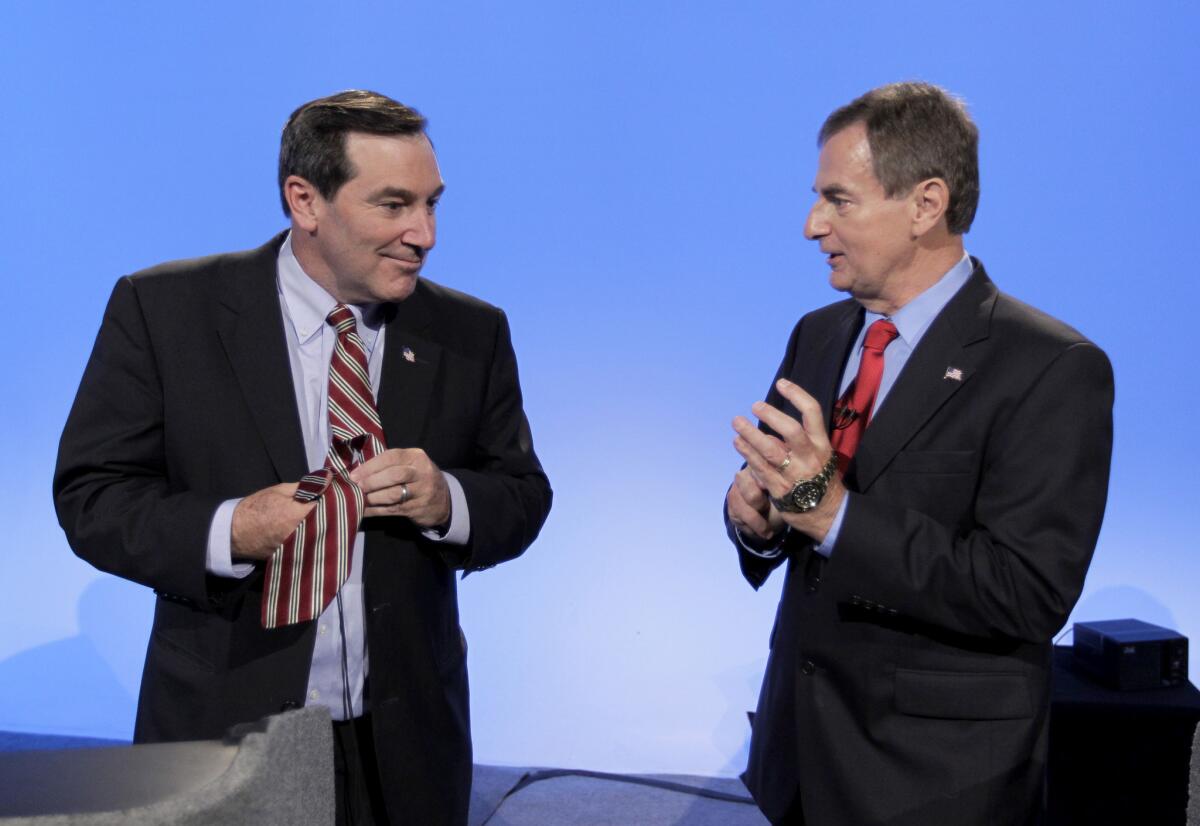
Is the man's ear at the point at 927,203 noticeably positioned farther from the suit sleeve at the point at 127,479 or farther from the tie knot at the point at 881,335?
the suit sleeve at the point at 127,479

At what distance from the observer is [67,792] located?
0.96m

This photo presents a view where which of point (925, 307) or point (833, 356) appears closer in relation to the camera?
point (925, 307)

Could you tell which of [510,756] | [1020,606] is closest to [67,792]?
[1020,606]

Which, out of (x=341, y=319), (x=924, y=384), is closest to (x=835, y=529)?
(x=924, y=384)

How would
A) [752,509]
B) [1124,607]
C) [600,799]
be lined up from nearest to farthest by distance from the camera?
[752,509] < [600,799] < [1124,607]

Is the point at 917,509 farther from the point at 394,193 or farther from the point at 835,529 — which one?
the point at 394,193

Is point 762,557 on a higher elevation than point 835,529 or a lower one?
lower

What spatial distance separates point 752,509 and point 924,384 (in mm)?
337

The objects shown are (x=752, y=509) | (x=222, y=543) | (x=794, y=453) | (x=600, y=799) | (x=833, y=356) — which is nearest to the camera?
(x=794, y=453)

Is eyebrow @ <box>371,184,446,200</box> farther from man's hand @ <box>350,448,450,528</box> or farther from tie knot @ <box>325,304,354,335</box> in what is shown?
man's hand @ <box>350,448,450,528</box>

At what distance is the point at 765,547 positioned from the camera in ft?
6.64

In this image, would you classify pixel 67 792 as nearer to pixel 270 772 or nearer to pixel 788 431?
pixel 270 772

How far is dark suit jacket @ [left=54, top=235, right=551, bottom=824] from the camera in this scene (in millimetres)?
1883

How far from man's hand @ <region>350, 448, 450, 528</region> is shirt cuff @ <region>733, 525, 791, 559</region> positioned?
0.51 metres
